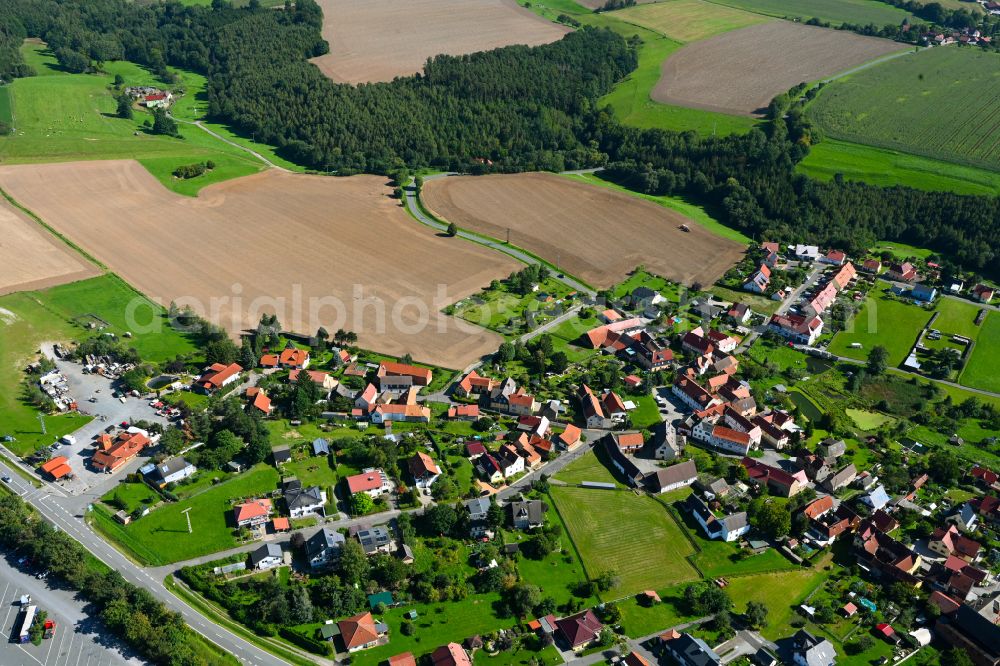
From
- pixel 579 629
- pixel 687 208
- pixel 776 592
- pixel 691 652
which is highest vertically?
pixel 687 208

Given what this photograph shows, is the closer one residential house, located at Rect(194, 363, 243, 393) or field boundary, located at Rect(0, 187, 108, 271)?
residential house, located at Rect(194, 363, 243, 393)

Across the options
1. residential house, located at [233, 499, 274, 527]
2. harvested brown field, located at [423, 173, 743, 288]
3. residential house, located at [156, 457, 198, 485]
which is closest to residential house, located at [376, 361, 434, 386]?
residential house, located at [156, 457, 198, 485]

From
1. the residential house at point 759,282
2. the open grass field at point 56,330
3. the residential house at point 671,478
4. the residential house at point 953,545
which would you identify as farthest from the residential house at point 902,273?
the open grass field at point 56,330

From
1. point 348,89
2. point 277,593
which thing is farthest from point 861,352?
point 348,89

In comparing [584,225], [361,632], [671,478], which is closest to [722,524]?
[671,478]

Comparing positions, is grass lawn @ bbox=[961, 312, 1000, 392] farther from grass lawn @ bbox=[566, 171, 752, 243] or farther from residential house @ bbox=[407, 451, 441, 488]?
residential house @ bbox=[407, 451, 441, 488]

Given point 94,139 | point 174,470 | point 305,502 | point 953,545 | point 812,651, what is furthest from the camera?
point 94,139

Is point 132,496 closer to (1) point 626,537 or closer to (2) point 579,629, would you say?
(2) point 579,629
